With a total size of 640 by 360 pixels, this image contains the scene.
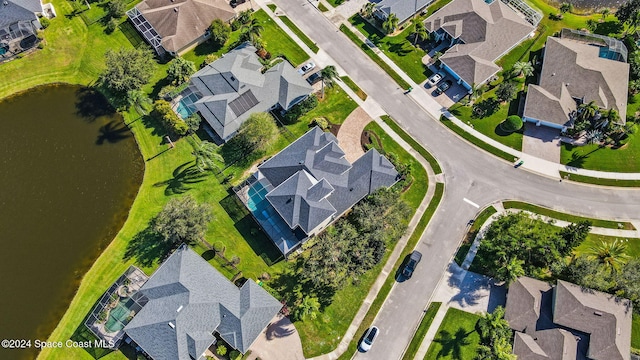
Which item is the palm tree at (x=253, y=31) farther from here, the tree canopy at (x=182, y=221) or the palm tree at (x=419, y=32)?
the tree canopy at (x=182, y=221)

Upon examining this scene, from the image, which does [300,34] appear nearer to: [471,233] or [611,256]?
[471,233]

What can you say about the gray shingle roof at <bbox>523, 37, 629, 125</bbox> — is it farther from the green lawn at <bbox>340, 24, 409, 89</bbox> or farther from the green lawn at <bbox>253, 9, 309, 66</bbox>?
the green lawn at <bbox>253, 9, 309, 66</bbox>

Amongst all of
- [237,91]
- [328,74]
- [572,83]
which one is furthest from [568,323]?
[237,91]

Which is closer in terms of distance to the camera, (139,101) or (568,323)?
(568,323)

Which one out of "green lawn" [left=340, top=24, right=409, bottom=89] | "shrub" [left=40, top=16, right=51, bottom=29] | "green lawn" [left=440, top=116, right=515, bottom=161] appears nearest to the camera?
"green lawn" [left=440, top=116, right=515, bottom=161]

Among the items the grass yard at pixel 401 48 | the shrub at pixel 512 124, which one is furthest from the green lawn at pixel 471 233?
the grass yard at pixel 401 48

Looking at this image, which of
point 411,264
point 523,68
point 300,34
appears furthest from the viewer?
point 300,34

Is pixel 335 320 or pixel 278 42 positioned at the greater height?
pixel 278 42

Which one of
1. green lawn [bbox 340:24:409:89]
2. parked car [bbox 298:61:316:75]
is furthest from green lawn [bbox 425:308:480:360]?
parked car [bbox 298:61:316:75]
